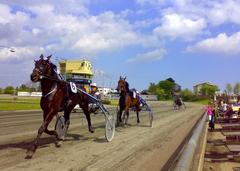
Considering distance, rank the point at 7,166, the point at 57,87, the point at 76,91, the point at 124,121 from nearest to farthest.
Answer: the point at 7,166, the point at 57,87, the point at 76,91, the point at 124,121

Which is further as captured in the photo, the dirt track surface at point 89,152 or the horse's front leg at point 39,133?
the horse's front leg at point 39,133

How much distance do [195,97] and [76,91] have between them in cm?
14332

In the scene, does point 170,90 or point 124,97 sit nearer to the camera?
point 124,97

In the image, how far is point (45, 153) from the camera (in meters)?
12.9

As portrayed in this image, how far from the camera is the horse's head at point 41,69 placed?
1309cm

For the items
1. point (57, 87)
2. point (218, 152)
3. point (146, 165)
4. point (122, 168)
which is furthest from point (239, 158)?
point (57, 87)

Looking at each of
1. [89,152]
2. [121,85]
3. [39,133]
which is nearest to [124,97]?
[121,85]

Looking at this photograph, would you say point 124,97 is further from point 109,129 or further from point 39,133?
point 39,133

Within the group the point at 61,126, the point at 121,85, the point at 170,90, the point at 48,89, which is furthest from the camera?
the point at 170,90

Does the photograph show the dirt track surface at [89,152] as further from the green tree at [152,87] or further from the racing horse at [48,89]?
the green tree at [152,87]

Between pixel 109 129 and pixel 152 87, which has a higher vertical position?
pixel 152 87

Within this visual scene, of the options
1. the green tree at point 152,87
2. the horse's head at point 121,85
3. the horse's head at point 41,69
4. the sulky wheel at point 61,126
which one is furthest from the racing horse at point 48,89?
the green tree at point 152,87

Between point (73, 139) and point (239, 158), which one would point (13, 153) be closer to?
point (73, 139)

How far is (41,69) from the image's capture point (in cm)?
1334
